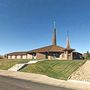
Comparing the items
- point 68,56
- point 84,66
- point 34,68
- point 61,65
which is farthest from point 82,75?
point 68,56

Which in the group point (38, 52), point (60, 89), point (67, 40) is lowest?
point (60, 89)

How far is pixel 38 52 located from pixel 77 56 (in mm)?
12864

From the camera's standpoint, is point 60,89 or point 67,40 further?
point 67,40

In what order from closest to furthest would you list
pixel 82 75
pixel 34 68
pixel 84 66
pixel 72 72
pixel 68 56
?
pixel 82 75
pixel 72 72
pixel 84 66
pixel 34 68
pixel 68 56

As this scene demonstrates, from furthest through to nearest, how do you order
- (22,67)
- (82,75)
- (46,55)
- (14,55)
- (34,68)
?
(14,55) → (46,55) → (22,67) → (34,68) → (82,75)

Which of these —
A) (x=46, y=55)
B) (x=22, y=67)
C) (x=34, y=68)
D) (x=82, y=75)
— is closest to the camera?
(x=82, y=75)

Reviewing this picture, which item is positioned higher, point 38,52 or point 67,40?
point 67,40

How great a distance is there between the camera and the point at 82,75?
26.2m

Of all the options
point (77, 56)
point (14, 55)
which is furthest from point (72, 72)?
point (14, 55)

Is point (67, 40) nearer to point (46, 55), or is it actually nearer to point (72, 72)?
point (46, 55)

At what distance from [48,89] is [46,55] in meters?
37.3

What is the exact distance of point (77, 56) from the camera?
58219mm

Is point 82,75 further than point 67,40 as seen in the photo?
No

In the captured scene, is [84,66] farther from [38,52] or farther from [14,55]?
[14,55]
